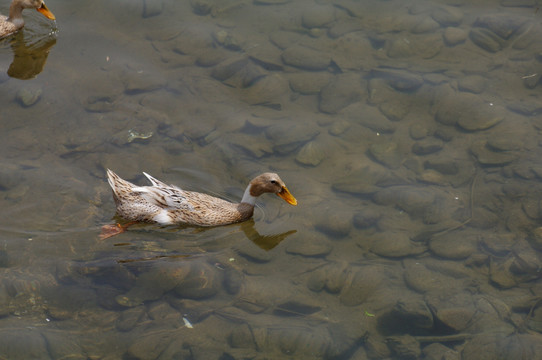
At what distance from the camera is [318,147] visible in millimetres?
8172

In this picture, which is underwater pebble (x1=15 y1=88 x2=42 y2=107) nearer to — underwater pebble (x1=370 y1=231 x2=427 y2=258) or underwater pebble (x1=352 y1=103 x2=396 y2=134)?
underwater pebble (x1=352 y1=103 x2=396 y2=134)

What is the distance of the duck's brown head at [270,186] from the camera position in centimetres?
730

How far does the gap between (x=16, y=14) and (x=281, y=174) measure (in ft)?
17.5

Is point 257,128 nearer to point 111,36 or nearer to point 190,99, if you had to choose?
point 190,99

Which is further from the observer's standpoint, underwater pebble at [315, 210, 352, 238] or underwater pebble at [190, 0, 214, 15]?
underwater pebble at [190, 0, 214, 15]

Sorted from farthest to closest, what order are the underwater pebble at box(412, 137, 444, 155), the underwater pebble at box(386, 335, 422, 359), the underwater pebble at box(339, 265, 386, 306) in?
the underwater pebble at box(412, 137, 444, 155), the underwater pebble at box(339, 265, 386, 306), the underwater pebble at box(386, 335, 422, 359)

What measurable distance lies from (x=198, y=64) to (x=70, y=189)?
2912 millimetres

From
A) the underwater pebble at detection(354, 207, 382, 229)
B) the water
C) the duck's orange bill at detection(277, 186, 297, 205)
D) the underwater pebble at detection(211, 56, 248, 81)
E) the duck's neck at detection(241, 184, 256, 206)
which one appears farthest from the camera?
the underwater pebble at detection(211, 56, 248, 81)

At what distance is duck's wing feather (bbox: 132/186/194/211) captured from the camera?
7.36m

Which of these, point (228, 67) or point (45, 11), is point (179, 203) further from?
point (45, 11)

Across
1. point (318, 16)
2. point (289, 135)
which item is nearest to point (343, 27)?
point (318, 16)

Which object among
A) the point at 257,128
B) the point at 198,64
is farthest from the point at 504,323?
the point at 198,64

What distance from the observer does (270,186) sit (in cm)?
734

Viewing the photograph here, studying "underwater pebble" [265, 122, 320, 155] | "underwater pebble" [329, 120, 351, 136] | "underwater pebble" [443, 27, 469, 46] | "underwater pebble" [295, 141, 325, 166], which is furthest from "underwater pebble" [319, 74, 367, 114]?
"underwater pebble" [443, 27, 469, 46]
